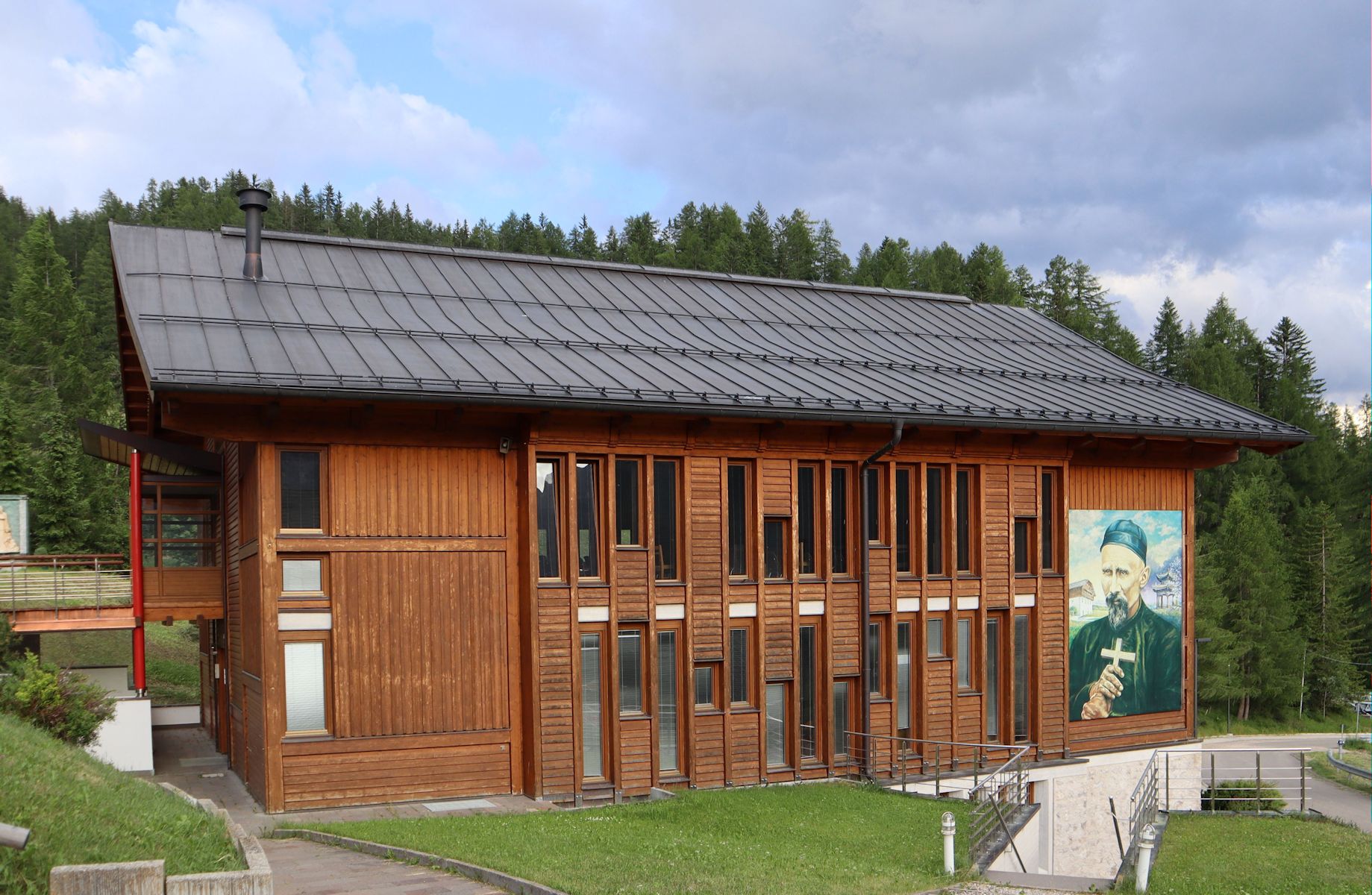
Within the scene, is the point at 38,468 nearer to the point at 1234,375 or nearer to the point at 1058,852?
the point at 1058,852

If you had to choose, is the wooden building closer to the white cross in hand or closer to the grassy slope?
the white cross in hand

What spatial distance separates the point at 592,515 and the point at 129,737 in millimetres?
8288

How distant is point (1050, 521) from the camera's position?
23.6 m

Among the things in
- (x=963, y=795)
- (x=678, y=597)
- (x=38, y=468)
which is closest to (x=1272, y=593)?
(x=963, y=795)

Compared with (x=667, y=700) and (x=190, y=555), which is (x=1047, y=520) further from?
(x=190, y=555)

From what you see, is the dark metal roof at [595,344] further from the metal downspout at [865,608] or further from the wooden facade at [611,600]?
the metal downspout at [865,608]

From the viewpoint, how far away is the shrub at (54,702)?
602 inches

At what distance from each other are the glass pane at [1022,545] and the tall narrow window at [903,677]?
2.95 m

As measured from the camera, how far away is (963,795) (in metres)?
21.4

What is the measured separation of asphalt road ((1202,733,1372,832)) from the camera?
33.9 m

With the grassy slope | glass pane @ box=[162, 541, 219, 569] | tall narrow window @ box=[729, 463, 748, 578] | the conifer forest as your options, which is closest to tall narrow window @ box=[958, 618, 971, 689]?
tall narrow window @ box=[729, 463, 748, 578]

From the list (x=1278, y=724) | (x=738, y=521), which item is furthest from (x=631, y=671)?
(x=1278, y=724)

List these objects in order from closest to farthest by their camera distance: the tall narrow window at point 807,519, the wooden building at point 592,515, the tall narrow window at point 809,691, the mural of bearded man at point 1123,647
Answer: the wooden building at point 592,515, the tall narrow window at point 809,691, the tall narrow window at point 807,519, the mural of bearded man at point 1123,647

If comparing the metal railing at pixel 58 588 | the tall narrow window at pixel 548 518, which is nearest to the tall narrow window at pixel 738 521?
the tall narrow window at pixel 548 518
